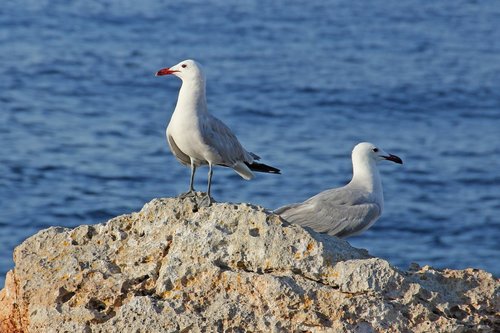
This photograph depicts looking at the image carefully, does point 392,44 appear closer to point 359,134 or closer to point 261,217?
point 359,134

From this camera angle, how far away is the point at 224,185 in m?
17.1

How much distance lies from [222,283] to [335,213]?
151 inches

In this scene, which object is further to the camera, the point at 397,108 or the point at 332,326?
the point at 397,108

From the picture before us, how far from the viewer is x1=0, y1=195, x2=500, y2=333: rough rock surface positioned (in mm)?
5062

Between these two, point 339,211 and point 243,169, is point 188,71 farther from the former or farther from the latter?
point 339,211

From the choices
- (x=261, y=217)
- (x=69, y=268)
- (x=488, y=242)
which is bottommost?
(x=488, y=242)

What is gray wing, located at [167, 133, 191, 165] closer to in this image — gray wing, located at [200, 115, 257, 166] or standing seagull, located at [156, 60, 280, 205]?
standing seagull, located at [156, 60, 280, 205]

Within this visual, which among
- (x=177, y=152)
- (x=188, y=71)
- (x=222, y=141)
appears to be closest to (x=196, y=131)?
(x=222, y=141)

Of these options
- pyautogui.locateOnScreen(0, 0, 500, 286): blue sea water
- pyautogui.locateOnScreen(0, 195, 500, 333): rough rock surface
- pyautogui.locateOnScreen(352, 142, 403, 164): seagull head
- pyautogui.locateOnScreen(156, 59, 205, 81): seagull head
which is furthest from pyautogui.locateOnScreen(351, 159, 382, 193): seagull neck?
pyautogui.locateOnScreen(0, 0, 500, 286): blue sea water

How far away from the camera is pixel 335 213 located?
353 inches

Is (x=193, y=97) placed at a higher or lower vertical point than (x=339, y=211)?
higher

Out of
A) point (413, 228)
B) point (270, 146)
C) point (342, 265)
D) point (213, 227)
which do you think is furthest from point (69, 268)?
point (270, 146)

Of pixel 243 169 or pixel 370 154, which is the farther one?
pixel 370 154

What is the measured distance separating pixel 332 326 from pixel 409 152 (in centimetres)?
1448
